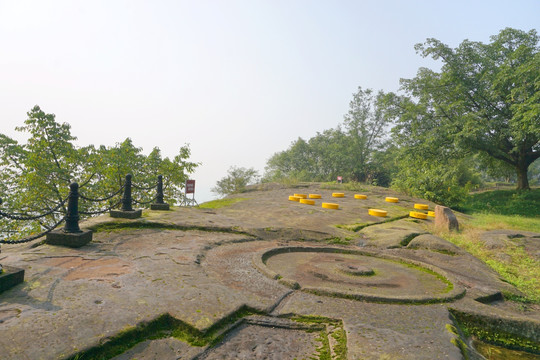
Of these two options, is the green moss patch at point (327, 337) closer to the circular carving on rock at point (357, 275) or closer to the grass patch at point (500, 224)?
the circular carving on rock at point (357, 275)

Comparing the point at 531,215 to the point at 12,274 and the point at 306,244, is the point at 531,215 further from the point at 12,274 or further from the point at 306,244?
the point at 12,274

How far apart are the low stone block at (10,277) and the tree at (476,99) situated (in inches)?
694

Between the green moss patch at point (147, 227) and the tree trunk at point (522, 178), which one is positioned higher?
the tree trunk at point (522, 178)

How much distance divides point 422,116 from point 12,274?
2074 centimetres

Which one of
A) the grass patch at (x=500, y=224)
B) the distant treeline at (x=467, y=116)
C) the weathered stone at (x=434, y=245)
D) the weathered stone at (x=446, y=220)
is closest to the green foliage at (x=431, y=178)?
the distant treeline at (x=467, y=116)

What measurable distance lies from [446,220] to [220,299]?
7.45 m

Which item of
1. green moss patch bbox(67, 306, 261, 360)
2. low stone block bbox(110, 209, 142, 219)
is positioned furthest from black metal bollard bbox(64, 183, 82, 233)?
green moss patch bbox(67, 306, 261, 360)

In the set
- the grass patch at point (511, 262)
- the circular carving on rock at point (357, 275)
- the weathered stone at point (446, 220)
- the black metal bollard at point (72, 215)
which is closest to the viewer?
the circular carving on rock at point (357, 275)

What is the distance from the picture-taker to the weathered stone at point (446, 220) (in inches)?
340

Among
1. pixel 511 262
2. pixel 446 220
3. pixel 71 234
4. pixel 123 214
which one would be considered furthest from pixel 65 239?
pixel 446 220

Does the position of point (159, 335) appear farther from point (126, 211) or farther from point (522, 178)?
point (522, 178)

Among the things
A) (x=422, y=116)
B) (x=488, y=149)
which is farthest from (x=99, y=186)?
(x=488, y=149)

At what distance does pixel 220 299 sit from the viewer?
10.9 ft

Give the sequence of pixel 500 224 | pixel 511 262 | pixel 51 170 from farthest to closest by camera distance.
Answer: pixel 51 170
pixel 500 224
pixel 511 262
